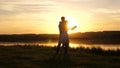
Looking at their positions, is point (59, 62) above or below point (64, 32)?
below

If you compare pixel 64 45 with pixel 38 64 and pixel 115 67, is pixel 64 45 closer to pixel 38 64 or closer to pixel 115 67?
pixel 38 64

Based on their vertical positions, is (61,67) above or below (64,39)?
below

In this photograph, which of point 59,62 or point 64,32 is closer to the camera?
point 59,62

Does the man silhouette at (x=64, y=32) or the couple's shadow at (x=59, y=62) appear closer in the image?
the couple's shadow at (x=59, y=62)

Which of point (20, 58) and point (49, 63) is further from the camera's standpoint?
point (20, 58)

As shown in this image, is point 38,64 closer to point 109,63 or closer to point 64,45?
point 64,45

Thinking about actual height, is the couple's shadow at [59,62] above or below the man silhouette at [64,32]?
below

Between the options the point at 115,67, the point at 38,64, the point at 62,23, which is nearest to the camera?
the point at 115,67

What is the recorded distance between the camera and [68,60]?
20875 mm

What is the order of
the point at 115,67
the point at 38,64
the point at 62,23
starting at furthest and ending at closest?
the point at 62,23 → the point at 38,64 → the point at 115,67

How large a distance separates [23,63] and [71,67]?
9.54 ft

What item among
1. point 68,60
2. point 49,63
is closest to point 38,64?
point 49,63

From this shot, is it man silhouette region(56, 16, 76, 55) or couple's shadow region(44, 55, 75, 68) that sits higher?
man silhouette region(56, 16, 76, 55)

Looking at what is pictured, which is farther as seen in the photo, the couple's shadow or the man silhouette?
the man silhouette
